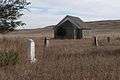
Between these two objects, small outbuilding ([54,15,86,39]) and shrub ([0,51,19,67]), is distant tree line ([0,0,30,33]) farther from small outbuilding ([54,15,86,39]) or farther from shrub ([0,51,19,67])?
small outbuilding ([54,15,86,39])

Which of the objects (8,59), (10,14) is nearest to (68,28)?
(10,14)

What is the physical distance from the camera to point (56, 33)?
6350cm

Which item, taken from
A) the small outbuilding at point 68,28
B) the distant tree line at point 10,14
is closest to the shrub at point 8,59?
the distant tree line at point 10,14

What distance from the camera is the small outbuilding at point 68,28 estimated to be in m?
61.9

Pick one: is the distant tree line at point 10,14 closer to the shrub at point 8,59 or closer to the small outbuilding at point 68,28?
the shrub at point 8,59

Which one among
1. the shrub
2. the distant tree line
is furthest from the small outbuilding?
the shrub

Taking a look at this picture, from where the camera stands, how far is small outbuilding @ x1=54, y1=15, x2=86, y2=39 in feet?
203

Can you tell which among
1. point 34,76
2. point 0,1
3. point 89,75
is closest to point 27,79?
point 34,76

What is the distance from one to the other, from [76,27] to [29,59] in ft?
163

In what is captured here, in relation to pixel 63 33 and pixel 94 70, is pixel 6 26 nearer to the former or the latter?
pixel 94 70

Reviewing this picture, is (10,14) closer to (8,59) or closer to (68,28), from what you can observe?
(8,59)

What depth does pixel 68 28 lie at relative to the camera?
62188mm

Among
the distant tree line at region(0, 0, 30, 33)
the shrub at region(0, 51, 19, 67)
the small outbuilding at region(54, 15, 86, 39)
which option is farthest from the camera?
the small outbuilding at region(54, 15, 86, 39)

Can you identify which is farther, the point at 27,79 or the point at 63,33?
the point at 63,33
